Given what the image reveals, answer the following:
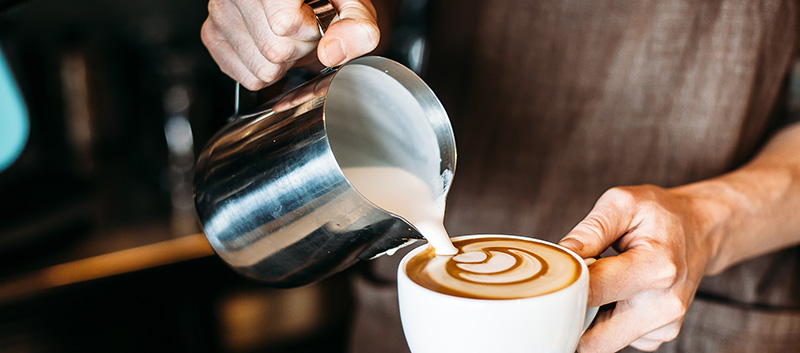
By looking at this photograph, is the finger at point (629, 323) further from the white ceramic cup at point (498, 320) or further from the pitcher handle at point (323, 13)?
the pitcher handle at point (323, 13)

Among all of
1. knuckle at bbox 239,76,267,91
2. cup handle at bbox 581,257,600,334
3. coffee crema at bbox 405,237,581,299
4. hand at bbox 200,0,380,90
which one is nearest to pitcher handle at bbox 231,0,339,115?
hand at bbox 200,0,380,90

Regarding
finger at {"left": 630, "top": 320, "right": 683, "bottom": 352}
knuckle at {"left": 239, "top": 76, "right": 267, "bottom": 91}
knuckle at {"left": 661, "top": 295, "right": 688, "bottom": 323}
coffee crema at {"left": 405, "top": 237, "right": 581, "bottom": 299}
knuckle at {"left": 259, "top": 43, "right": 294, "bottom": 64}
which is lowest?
finger at {"left": 630, "top": 320, "right": 683, "bottom": 352}

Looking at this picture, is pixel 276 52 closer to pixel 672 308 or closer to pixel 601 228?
pixel 601 228

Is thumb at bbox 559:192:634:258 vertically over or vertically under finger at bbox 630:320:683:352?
over

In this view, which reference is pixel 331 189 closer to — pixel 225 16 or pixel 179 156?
pixel 225 16

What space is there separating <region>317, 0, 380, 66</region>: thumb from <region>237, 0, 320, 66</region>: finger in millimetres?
43

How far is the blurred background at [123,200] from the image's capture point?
162 centimetres

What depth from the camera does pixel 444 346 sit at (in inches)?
24.0

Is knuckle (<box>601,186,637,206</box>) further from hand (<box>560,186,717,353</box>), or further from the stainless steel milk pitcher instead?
the stainless steel milk pitcher

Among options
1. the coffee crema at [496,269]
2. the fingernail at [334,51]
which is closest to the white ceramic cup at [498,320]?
the coffee crema at [496,269]

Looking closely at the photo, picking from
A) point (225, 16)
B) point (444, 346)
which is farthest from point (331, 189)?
point (225, 16)

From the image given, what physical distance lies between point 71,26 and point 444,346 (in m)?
1.95

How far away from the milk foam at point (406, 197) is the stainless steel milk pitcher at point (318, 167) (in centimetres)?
1

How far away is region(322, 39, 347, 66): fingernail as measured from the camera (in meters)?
0.67
